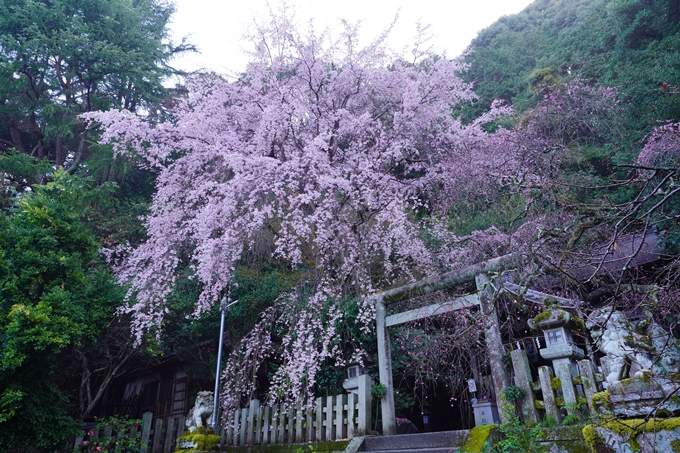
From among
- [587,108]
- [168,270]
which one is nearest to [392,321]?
[168,270]

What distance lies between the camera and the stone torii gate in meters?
5.29

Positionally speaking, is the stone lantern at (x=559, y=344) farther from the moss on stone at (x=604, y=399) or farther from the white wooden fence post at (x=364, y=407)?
the white wooden fence post at (x=364, y=407)

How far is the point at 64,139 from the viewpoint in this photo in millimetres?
12930

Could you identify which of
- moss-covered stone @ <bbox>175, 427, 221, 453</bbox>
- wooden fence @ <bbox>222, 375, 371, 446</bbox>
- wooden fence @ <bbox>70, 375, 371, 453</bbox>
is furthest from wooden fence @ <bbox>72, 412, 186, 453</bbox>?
moss-covered stone @ <bbox>175, 427, 221, 453</bbox>

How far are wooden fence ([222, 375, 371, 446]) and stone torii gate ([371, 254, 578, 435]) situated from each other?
14.2 inches

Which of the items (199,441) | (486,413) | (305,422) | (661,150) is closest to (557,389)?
(486,413)

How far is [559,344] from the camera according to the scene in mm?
4438

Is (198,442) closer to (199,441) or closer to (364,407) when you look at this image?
(199,441)

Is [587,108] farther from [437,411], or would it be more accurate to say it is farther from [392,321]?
[437,411]

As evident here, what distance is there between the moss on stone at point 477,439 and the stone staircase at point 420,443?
0.36 feet

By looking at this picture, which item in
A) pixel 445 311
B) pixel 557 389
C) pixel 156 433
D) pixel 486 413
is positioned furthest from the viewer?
pixel 156 433

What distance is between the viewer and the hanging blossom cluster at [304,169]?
6.64 metres

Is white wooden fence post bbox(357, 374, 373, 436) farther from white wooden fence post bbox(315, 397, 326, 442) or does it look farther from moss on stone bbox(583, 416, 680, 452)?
moss on stone bbox(583, 416, 680, 452)

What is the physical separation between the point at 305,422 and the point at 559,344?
3933 mm
